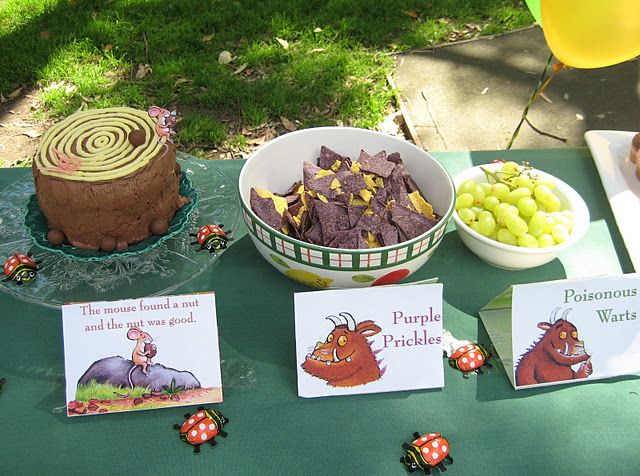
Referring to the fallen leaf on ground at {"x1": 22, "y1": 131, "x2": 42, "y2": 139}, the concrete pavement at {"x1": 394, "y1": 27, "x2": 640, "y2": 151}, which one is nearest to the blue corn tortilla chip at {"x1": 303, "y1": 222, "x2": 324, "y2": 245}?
the concrete pavement at {"x1": 394, "y1": 27, "x2": 640, "y2": 151}

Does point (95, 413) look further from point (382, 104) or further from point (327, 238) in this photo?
point (382, 104)

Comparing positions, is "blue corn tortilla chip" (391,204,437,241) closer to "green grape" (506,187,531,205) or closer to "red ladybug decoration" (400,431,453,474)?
"green grape" (506,187,531,205)

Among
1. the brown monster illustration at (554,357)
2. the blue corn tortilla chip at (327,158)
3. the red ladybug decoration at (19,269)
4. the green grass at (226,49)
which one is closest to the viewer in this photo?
the brown monster illustration at (554,357)

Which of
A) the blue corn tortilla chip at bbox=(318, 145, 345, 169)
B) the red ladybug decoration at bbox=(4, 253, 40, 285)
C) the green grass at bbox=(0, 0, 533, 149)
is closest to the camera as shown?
the red ladybug decoration at bbox=(4, 253, 40, 285)

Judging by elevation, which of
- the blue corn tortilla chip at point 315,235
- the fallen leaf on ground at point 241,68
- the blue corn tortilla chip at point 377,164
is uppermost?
the blue corn tortilla chip at point 377,164

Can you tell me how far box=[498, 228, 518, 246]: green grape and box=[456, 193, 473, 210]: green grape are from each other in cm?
9

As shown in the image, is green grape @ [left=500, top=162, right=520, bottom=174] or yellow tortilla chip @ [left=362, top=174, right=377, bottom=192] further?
green grape @ [left=500, top=162, right=520, bottom=174]

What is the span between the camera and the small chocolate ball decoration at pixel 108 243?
1.18 metres

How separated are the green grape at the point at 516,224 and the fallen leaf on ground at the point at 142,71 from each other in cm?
214

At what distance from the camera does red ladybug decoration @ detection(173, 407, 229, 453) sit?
3.11 ft

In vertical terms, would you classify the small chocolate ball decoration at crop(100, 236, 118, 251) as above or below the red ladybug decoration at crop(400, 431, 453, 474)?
above

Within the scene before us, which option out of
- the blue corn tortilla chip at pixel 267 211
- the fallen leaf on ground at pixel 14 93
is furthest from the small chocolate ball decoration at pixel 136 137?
the fallen leaf on ground at pixel 14 93

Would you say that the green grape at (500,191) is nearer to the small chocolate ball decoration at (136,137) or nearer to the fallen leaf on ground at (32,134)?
the small chocolate ball decoration at (136,137)

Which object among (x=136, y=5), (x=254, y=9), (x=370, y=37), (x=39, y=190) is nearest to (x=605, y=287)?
(x=39, y=190)
